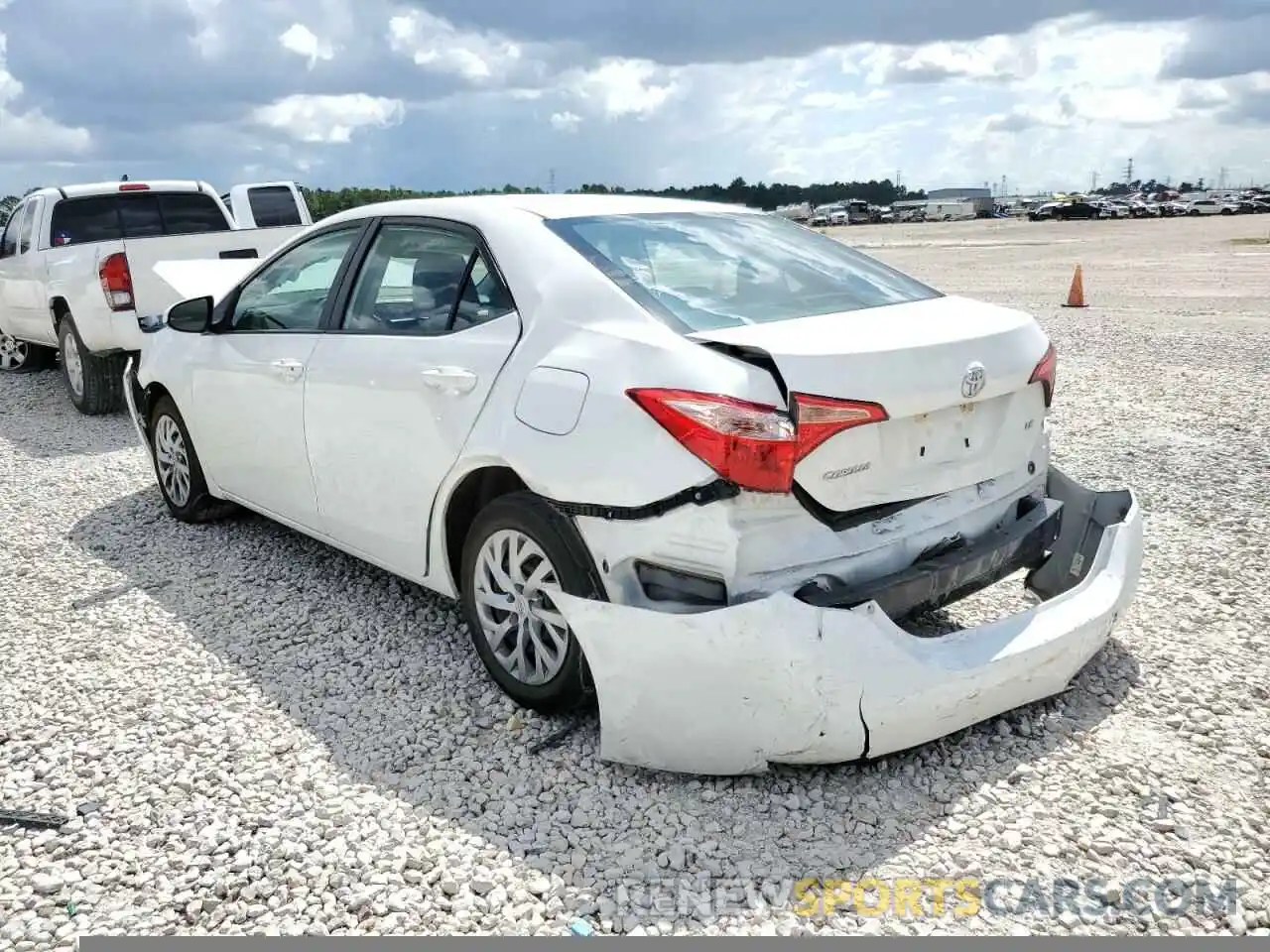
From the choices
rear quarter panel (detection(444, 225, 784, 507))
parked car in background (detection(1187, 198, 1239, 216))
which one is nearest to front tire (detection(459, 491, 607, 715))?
rear quarter panel (detection(444, 225, 784, 507))

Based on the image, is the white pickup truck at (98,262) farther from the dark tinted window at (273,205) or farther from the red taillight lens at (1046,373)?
the red taillight lens at (1046,373)

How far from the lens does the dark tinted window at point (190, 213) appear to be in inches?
431

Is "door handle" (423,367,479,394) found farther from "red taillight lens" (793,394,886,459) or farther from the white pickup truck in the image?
the white pickup truck

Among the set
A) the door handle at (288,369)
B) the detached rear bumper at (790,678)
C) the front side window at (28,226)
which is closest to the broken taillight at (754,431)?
the detached rear bumper at (790,678)

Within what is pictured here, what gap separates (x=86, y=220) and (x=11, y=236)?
144cm

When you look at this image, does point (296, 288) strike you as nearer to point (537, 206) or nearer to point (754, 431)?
point (537, 206)

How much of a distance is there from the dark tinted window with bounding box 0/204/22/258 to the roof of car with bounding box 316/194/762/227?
8.47 meters

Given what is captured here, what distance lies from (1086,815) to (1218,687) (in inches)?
42.8

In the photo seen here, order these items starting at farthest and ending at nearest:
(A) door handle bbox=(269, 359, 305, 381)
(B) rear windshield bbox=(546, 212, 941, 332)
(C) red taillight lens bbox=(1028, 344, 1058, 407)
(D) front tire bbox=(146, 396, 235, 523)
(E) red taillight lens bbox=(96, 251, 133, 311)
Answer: (E) red taillight lens bbox=(96, 251, 133, 311) < (D) front tire bbox=(146, 396, 235, 523) < (A) door handle bbox=(269, 359, 305, 381) < (C) red taillight lens bbox=(1028, 344, 1058, 407) < (B) rear windshield bbox=(546, 212, 941, 332)

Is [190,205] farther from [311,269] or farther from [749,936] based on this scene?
[749,936]

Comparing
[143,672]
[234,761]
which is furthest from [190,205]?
[234,761]

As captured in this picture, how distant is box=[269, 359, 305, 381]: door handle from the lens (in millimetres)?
4613

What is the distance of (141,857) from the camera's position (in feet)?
10.1

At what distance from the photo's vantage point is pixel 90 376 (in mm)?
9609
